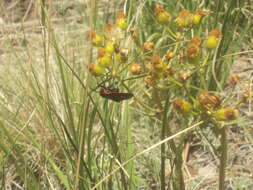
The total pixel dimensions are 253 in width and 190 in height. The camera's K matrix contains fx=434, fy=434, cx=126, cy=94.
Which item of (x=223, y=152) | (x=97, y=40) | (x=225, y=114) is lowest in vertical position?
(x=223, y=152)

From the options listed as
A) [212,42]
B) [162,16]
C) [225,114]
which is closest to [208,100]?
[225,114]

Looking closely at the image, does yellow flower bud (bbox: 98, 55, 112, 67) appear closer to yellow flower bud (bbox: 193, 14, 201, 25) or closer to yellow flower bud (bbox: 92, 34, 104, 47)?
yellow flower bud (bbox: 92, 34, 104, 47)

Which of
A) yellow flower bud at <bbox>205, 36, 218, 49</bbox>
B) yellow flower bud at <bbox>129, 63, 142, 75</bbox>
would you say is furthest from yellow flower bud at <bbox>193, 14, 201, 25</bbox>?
yellow flower bud at <bbox>129, 63, 142, 75</bbox>

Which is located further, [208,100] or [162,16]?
[162,16]

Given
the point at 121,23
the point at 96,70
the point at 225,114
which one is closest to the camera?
the point at 225,114

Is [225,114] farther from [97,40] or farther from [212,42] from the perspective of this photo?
[97,40]

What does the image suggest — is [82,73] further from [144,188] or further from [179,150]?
[179,150]

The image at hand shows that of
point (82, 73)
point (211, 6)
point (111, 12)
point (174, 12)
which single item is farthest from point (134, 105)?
point (111, 12)

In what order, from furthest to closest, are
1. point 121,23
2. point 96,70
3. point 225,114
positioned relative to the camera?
point 121,23
point 96,70
point 225,114

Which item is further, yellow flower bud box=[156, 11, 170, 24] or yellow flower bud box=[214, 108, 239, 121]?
yellow flower bud box=[156, 11, 170, 24]
